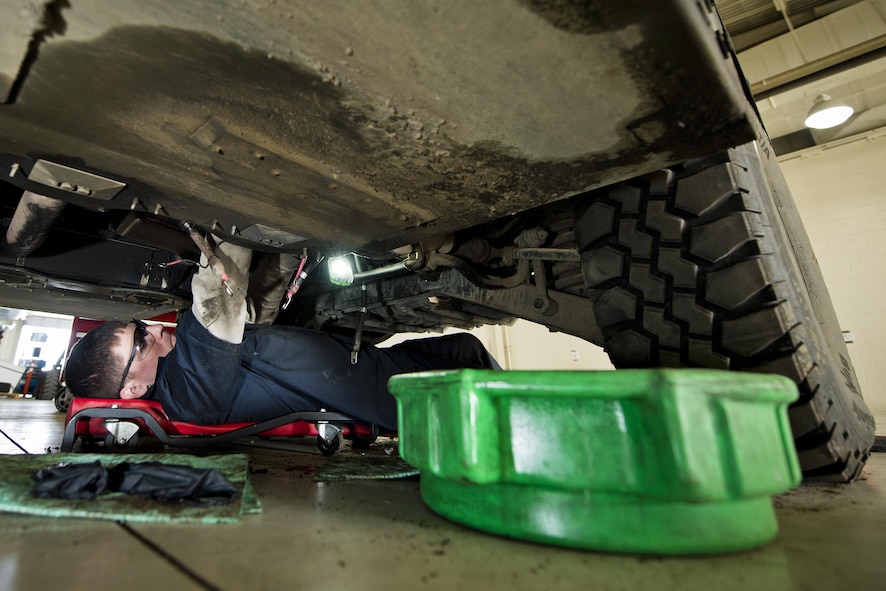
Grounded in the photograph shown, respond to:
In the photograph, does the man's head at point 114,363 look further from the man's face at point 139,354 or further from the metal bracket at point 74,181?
the metal bracket at point 74,181

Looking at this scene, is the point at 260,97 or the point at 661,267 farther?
the point at 661,267

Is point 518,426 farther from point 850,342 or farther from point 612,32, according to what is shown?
point 850,342

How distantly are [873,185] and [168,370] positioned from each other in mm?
5703

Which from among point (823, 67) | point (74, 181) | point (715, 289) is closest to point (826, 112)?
point (823, 67)

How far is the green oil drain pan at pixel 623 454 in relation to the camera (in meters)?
0.41

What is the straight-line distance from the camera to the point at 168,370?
59.8 inches

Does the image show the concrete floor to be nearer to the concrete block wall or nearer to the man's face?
the man's face

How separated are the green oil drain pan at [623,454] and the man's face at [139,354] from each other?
61.6 inches

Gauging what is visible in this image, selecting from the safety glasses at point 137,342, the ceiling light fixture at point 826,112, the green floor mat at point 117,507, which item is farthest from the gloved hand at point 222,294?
the ceiling light fixture at point 826,112

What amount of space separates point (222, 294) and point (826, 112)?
4.25 m

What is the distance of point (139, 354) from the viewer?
5.22 feet

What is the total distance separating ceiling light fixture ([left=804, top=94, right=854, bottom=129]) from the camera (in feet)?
9.93

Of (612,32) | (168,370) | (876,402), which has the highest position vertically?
(612,32)

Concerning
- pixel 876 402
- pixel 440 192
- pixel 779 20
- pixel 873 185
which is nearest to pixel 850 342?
pixel 876 402
